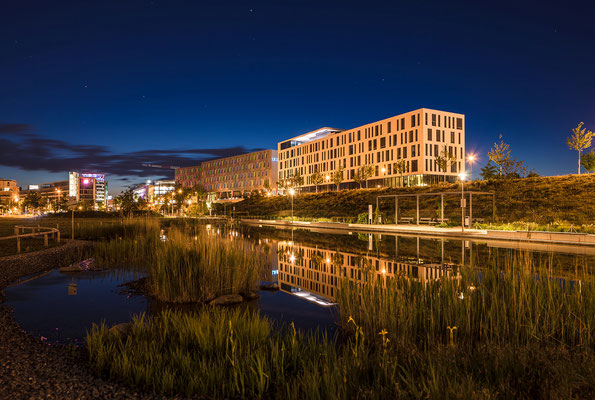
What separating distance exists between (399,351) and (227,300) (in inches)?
190

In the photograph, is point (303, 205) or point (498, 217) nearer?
point (498, 217)

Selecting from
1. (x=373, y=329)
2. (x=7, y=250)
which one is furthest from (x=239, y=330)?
(x=7, y=250)

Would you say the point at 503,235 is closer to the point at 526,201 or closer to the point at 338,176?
the point at 526,201

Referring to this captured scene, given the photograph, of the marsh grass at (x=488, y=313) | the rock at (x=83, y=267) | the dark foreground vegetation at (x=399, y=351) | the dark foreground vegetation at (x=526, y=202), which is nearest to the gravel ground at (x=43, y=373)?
the dark foreground vegetation at (x=399, y=351)

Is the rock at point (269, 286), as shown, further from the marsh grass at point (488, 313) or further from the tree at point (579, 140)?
the tree at point (579, 140)

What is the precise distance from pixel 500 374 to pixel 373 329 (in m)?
2.02

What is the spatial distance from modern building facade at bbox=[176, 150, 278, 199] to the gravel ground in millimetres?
104427

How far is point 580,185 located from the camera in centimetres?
4006

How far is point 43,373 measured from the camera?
4.54 metres

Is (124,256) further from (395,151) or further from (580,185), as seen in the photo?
(395,151)

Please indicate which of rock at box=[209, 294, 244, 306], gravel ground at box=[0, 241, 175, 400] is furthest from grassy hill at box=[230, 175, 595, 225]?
gravel ground at box=[0, 241, 175, 400]

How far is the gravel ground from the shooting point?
399 cm

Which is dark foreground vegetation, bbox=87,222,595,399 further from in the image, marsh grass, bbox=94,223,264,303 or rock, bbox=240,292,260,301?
rock, bbox=240,292,260,301

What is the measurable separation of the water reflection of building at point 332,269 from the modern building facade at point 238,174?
3763 inches
